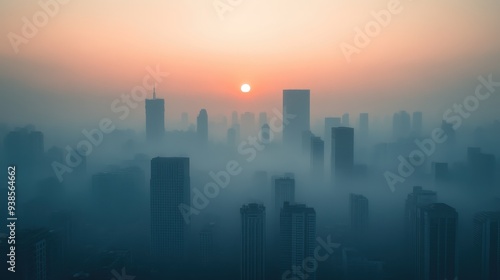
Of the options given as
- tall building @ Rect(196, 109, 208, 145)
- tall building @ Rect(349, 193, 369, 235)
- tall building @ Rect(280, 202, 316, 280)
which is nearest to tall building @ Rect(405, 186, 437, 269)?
tall building @ Rect(349, 193, 369, 235)

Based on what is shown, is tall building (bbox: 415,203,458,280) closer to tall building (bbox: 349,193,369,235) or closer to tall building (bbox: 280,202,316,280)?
tall building (bbox: 280,202,316,280)

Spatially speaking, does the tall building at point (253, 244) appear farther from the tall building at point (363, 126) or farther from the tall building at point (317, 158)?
the tall building at point (317, 158)

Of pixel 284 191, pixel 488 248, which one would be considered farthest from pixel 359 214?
pixel 488 248

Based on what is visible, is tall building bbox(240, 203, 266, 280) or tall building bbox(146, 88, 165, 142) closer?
tall building bbox(240, 203, 266, 280)

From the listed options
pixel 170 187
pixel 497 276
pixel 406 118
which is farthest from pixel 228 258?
pixel 406 118

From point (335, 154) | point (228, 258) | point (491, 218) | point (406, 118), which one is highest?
point (406, 118)

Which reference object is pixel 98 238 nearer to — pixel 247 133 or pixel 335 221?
pixel 335 221
